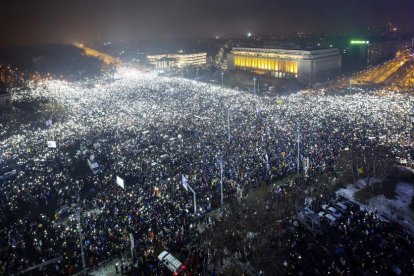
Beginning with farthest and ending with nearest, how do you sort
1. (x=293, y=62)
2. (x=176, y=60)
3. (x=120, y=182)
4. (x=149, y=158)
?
1. (x=176, y=60)
2. (x=293, y=62)
3. (x=149, y=158)
4. (x=120, y=182)

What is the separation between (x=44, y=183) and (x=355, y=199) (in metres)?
21.2

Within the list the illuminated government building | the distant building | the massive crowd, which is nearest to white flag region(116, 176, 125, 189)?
the massive crowd

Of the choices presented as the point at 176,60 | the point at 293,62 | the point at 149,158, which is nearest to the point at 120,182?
the point at 149,158

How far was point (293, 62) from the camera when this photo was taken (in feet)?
247

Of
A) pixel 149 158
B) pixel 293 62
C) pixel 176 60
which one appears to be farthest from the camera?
pixel 176 60

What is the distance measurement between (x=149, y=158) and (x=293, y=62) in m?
58.5

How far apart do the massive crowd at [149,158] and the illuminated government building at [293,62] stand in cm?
2920

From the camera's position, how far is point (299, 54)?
74.6 metres

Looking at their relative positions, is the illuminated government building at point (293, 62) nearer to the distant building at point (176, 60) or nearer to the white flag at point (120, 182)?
the distant building at point (176, 60)

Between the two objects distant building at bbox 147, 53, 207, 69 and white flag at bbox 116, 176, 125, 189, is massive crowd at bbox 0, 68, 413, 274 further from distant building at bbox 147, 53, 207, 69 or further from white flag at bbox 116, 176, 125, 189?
distant building at bbox 147, 53, 207, 69

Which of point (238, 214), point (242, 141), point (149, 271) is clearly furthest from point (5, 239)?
point (242, 141)

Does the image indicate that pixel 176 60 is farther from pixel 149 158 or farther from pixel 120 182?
pixel 120 182

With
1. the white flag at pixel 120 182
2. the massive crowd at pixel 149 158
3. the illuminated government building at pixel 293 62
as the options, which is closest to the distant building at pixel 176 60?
the illuminated government building at pixel 293 62

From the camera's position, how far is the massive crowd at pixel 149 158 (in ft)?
55.8
